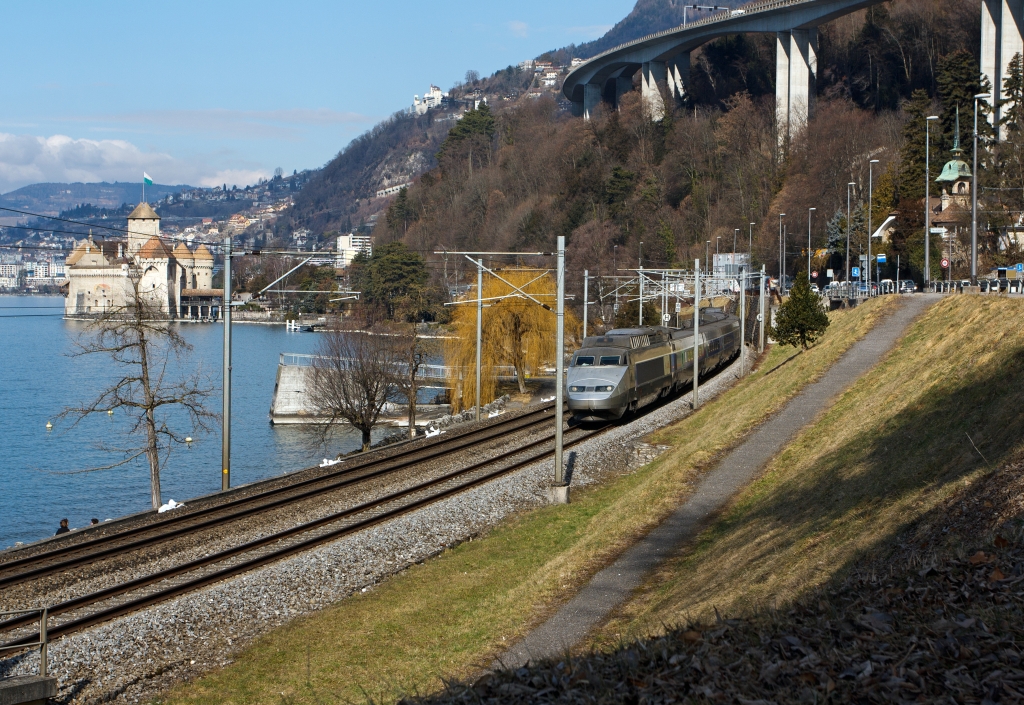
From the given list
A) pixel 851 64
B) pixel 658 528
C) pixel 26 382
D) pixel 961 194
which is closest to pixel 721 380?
pixel 961 194

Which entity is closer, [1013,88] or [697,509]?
[697,509]

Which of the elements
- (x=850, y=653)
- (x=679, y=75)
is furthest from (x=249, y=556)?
(x=679, y=75)

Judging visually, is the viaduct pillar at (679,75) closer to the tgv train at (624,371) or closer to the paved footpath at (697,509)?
the tgv train at (624,371)

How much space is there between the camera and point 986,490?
11445 millimetres

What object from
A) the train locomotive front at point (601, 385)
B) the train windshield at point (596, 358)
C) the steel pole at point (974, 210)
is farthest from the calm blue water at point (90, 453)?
the steel pole at point (974, 210)

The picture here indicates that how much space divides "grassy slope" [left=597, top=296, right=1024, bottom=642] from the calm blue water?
23.2 m

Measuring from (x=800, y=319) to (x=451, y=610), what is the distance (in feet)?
89.7

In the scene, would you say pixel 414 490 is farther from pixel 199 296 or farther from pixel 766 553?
pixel 199 296

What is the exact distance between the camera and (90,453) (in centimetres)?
4681

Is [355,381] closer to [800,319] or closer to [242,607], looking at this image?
[800,319]

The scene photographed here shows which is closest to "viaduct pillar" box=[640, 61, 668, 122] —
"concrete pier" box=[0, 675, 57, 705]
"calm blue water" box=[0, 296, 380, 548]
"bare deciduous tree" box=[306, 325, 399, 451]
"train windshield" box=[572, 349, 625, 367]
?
"calm blue water" box=[0, 296, 380, 548]

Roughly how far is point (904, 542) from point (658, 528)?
7.03m

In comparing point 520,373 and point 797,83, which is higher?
point 797,83

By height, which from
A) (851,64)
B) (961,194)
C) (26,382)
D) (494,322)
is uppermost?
(851,64)
